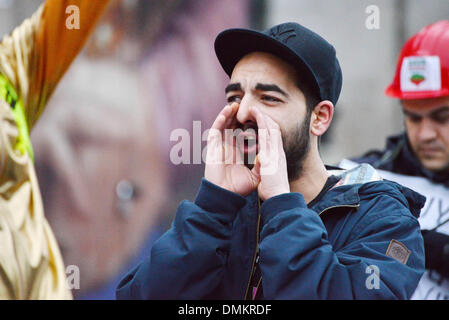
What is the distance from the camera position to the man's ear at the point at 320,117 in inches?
93.7

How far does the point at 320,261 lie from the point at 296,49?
78cm

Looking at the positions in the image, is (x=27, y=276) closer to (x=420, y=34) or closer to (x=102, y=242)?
(x=102, y=242)

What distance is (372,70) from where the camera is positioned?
546 cm

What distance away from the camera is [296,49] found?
7.29 feet

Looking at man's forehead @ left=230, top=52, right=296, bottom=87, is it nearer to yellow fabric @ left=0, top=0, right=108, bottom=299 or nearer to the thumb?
the thumb

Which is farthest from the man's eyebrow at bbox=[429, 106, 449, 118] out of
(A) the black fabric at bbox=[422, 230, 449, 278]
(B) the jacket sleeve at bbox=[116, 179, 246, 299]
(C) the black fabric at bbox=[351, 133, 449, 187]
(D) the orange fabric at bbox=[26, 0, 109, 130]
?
(D) the orange fabric at bbox=[26, 0, 109, 130]

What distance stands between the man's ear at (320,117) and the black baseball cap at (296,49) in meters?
0.03

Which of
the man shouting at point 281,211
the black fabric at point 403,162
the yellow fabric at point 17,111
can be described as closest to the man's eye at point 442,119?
the black fabric at point 403,162

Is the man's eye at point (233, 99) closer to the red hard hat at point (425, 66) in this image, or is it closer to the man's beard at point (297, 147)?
the man's beard at point (297, 147)

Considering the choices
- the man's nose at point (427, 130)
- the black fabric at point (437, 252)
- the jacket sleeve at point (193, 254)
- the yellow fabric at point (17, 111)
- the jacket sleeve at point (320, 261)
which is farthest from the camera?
the man's nose at point (427, 130)

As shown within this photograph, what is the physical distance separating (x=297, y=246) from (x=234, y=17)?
11.5 ft

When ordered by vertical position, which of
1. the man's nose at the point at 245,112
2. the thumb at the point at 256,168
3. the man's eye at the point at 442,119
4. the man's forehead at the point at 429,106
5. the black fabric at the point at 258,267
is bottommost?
the black fabric at the point at 258,267

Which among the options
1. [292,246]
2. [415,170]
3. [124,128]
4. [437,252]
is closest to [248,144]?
[292,246]
